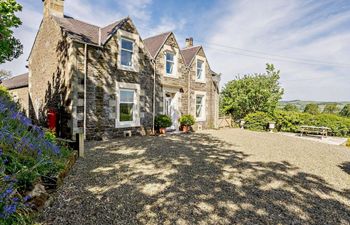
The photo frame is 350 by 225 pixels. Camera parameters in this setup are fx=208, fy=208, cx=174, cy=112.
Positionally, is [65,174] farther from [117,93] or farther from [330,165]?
[330,165]

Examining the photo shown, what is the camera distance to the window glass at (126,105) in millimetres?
12188

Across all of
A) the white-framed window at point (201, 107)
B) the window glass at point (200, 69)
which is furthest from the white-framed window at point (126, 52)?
the white-framed window at point (201, 107)

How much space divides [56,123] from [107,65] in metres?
4.09

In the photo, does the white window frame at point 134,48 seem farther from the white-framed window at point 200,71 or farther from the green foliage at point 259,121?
the green foliage at point 259,121

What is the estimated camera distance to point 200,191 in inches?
177

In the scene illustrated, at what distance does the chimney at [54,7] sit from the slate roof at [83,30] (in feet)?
1.27

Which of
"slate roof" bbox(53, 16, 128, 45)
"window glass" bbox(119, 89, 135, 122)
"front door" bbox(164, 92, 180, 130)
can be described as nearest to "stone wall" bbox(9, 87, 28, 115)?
"slate roof" bbox(53, 16, 128, 45)

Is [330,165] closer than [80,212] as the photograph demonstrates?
No

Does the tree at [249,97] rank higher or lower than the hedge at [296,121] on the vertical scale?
higher

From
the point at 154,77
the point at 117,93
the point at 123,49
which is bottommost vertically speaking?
the point at 117,93

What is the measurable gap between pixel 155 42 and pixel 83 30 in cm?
514

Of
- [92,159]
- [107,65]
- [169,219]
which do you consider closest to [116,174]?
[92,159]

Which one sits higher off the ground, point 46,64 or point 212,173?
point 46,64

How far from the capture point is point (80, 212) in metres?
3.45
